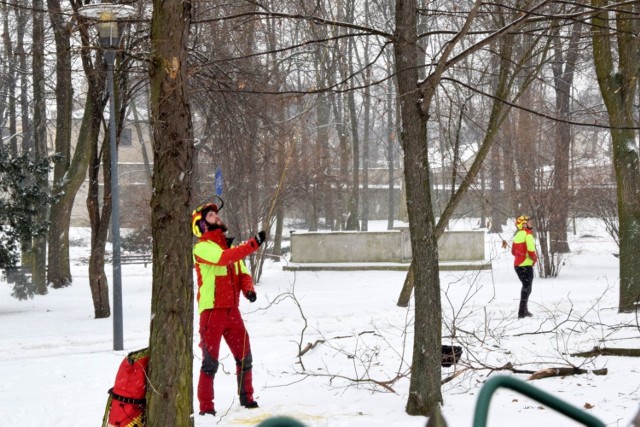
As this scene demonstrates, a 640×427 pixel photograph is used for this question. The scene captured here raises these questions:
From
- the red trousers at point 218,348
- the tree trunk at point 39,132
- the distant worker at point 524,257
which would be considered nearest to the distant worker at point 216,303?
the red trousers at point 218,348

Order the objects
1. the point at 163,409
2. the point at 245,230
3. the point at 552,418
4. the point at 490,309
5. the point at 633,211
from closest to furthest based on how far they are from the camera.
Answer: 1. the point at 163,409
2. the point at 552,418
3. the point at 633,211
4. the point at 490,309
5. the point at 245,230

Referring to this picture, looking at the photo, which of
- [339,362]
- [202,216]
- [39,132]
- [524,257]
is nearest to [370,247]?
[39,132]

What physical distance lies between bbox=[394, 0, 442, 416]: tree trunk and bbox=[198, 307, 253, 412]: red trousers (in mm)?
1432

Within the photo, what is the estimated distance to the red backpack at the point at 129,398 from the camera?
5.39 m

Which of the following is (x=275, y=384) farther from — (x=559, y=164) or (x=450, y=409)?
(x=559, y=164)

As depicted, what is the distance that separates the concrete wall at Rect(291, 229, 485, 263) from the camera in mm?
24344

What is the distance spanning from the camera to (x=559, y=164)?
20.8 metres

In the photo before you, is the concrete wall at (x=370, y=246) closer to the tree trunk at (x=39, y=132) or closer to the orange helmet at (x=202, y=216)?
the tree trunk at (x=39, y=132)

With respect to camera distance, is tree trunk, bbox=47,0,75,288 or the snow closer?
the snow

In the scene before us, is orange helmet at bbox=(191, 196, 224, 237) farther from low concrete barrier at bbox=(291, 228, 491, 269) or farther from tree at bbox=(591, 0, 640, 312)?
low concrete barrier at bbox=(291, 228, 491, 269)

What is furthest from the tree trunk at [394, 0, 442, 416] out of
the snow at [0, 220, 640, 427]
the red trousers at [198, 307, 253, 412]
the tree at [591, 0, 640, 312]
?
the tree at [591, 0, 640, 312]

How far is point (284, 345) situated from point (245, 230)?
10679 millimetres

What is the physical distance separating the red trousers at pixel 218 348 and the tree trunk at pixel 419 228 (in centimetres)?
143

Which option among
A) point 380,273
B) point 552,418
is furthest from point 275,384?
point 380,273
